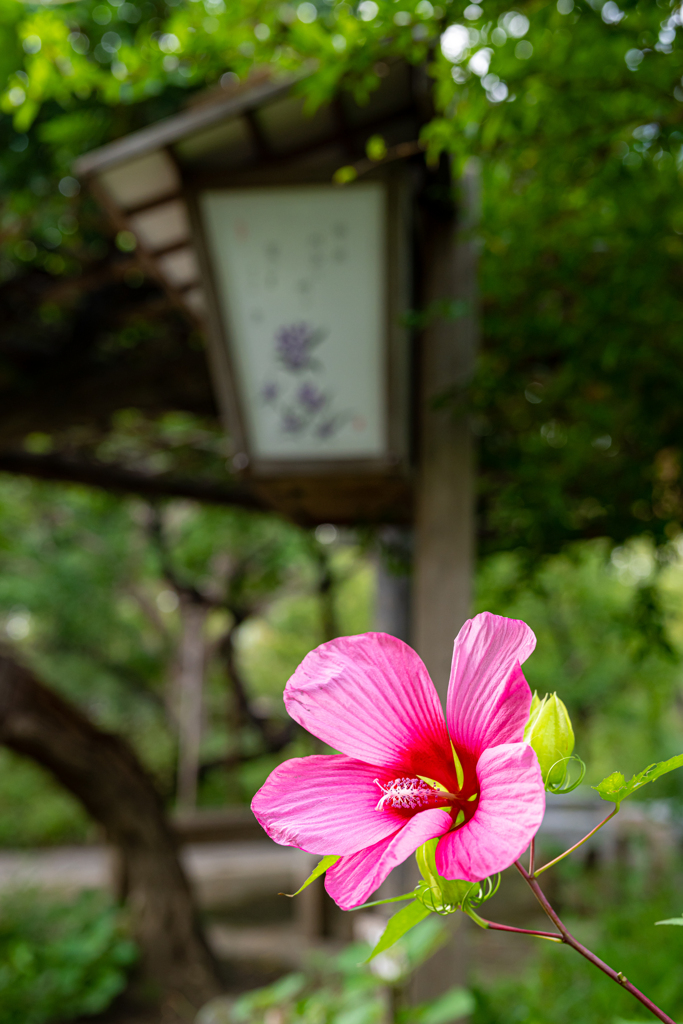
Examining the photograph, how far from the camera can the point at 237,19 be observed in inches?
45.9

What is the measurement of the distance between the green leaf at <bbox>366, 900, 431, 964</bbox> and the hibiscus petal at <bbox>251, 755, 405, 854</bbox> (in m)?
0.05

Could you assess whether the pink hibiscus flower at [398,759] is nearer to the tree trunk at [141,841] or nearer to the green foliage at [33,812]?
the tree trunk at [141,841]

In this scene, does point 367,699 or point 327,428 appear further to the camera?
point 327,428

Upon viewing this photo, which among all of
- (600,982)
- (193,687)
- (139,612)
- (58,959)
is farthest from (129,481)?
(139,612)

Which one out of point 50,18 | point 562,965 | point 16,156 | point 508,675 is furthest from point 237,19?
point 562,965

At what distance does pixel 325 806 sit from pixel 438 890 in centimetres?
5

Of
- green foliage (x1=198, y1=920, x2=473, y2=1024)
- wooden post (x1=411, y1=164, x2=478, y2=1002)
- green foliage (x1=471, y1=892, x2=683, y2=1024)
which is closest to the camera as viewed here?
green foliage (x1=198, y1=920, x2=473, y2=1024)

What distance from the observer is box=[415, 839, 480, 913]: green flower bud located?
0.30m

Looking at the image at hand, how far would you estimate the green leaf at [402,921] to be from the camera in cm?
33

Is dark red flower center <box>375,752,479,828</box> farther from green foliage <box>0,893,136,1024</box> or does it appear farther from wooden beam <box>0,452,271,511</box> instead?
green foliage <box>0,893,136,1024</box>

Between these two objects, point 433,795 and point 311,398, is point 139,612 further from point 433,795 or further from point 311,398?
point 433,795

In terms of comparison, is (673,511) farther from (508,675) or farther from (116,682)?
(116,682)

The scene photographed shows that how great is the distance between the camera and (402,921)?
1.13 ft

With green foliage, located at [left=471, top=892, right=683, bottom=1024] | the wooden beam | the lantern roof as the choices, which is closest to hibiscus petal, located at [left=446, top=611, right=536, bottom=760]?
the lantern roof
